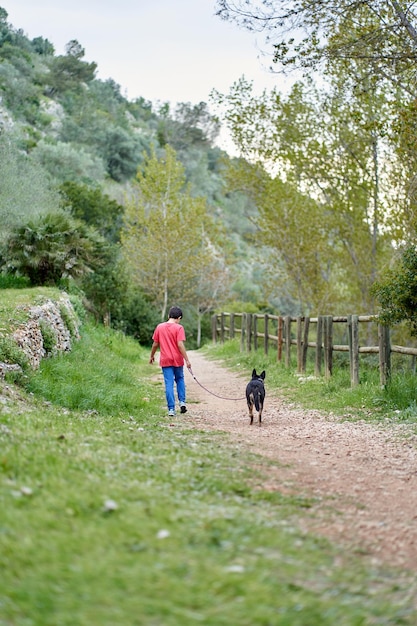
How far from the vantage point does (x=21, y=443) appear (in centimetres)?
534

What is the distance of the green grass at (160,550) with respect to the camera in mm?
3014

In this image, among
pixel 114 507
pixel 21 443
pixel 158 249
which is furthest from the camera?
pixel 158 249

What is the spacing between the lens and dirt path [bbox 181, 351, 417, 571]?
181 inches

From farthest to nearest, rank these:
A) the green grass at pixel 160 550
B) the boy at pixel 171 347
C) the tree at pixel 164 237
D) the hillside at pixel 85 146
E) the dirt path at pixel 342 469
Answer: the tree at pixel 164 237
the hillside at pixel 85 146
the boy at pixel 171 347
the dirt path at pixel 342 469
the green grass at pixel 160 550

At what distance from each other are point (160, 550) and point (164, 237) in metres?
32.8

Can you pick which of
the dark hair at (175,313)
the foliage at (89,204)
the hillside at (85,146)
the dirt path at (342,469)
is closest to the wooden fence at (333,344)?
the dirt path at (342,469)

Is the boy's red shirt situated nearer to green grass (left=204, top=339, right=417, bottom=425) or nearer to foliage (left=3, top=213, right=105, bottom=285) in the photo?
green grass (left=204, top=339, right=417, bottom=425)

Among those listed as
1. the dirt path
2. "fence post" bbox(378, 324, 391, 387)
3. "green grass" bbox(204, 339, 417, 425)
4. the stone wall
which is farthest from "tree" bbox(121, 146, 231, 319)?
the dirt path

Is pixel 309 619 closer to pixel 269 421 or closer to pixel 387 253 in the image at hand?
pixel 269 421

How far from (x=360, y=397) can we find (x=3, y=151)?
1792cm

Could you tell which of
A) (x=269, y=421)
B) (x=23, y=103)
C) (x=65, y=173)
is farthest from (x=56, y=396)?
(x=23, y=103)

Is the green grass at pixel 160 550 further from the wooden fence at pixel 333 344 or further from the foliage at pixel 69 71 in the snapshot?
the foliage at pixel 69 71

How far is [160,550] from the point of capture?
355 cm

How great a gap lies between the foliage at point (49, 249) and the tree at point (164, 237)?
47.7 ft
